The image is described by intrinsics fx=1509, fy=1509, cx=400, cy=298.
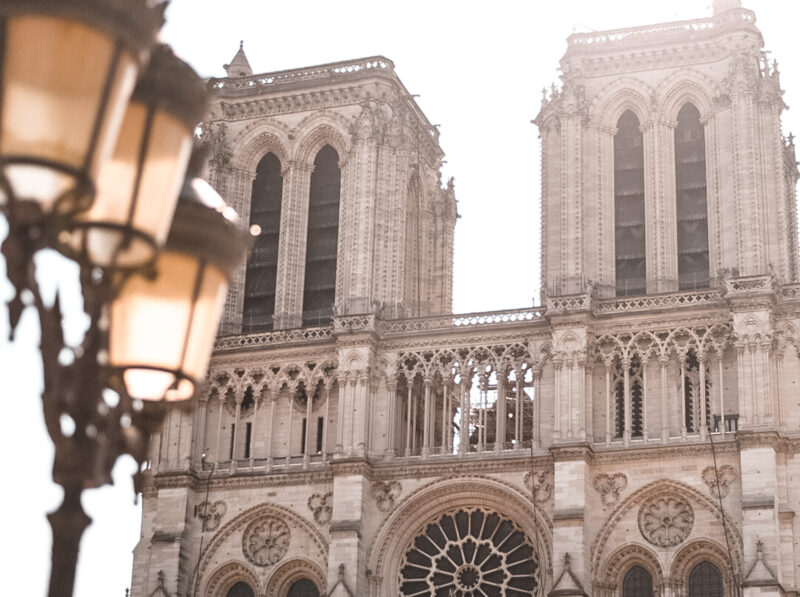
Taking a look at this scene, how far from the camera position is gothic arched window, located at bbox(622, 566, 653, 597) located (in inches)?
1373

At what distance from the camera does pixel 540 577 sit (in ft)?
117

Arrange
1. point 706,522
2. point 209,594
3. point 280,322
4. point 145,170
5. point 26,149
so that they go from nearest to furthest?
point 26,149
point 145,170
point 706,522
point 209,594
point 280,322

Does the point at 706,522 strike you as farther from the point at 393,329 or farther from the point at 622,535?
the point at 393,329

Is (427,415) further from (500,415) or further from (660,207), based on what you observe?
(660,207)

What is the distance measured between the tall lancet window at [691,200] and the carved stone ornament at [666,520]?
5.72 metres

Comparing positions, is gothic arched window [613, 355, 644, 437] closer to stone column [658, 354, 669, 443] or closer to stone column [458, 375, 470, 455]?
stone column [658, 354, 669, 443]

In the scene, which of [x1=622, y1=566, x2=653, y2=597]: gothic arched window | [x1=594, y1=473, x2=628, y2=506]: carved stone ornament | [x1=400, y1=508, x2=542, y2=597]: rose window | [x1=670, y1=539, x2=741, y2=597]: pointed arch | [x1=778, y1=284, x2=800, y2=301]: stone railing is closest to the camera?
[x1=670, y1=539, x2=741, y2=597]: pointed arch

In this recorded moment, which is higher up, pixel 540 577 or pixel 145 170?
pixel 540 577

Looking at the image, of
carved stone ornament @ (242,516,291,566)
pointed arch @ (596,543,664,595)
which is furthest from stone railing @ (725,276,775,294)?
carved stone ornament @ (242,516,291,566)

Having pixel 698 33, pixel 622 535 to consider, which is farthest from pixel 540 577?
pixel 698 33

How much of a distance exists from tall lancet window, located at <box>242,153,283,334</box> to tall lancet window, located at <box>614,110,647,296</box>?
945cm

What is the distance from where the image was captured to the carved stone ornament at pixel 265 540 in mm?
37781

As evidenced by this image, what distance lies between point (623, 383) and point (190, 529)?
37.8 ft

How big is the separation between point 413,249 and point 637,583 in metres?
12.5
